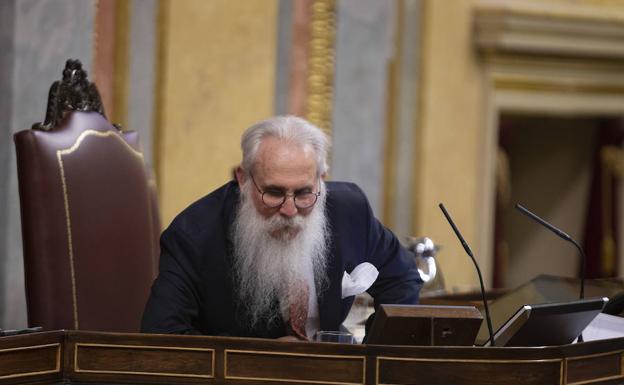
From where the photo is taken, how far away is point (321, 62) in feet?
21.6

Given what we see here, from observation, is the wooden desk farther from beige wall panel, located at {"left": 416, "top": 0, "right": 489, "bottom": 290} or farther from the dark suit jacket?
beige wall panel, located at {"left": 416, "top": 0, "right": 489, "bottom": 290}

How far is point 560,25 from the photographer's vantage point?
303 inches

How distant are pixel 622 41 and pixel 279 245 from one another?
15.9 ft

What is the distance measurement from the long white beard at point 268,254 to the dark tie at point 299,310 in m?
0.03

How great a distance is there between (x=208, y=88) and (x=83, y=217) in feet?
7.74

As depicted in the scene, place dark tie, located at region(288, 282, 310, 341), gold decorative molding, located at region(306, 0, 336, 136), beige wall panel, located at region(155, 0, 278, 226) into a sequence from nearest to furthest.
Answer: dark tie, located at region(288, 282, 310, 341)
beige wall panel, located at region(155, 0, 278, 226)
gold decorative molding, located at region(306, 0, 336, 136)

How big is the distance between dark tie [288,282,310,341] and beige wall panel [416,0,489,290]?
3465mm

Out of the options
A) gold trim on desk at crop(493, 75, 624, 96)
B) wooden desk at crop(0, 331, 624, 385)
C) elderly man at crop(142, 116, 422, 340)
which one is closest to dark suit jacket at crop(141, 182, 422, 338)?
elderly man at crop(142, 116, 422, 340)

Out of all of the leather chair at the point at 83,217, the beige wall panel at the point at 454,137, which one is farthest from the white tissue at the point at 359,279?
the beige wall panel at the point at 454,137

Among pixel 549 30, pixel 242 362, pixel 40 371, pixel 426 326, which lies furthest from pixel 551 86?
pixel 40 371

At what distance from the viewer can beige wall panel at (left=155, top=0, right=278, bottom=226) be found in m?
5.99

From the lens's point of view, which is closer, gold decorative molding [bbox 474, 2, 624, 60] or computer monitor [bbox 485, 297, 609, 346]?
computer monitor [bbox 485, 297, 609, 346]

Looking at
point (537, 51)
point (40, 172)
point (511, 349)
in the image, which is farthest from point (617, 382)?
point (537, 51)

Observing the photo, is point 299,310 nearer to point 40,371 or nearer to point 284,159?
point 284,159
